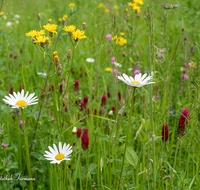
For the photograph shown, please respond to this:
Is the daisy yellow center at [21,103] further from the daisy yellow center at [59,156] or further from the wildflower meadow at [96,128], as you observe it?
the daisy yellow center at [59,156]

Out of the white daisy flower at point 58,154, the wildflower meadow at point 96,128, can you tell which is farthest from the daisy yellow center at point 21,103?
the white daisy flower at point 58,154

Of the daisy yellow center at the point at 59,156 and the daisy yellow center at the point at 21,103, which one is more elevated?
the daisy yellow center at the point at 21,103

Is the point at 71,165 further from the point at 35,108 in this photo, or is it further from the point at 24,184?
the point at 35,108

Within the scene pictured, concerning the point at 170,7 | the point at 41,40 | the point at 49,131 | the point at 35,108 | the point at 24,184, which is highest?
the point at 170,7

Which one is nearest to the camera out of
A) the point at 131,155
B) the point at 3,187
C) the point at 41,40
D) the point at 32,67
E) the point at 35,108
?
the point at 131,155

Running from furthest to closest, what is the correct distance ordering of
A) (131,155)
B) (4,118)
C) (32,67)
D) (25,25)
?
(25,25), (32,67), (4,118), (131,155)

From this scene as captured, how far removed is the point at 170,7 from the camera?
124cm

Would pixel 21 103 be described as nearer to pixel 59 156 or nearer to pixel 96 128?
pixel 59 156

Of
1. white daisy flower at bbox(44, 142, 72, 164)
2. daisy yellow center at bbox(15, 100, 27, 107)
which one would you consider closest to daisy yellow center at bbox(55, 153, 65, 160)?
white daisy flower at bbox(44, 142, 72, 164)

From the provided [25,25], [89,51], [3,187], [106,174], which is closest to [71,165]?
[106,174]

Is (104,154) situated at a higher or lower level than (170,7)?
Answer: lower

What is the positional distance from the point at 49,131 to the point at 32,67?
74.0 inches

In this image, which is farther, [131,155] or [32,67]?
[32,67]

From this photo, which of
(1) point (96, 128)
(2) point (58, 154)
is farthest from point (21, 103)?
(1) point (96, 128)
